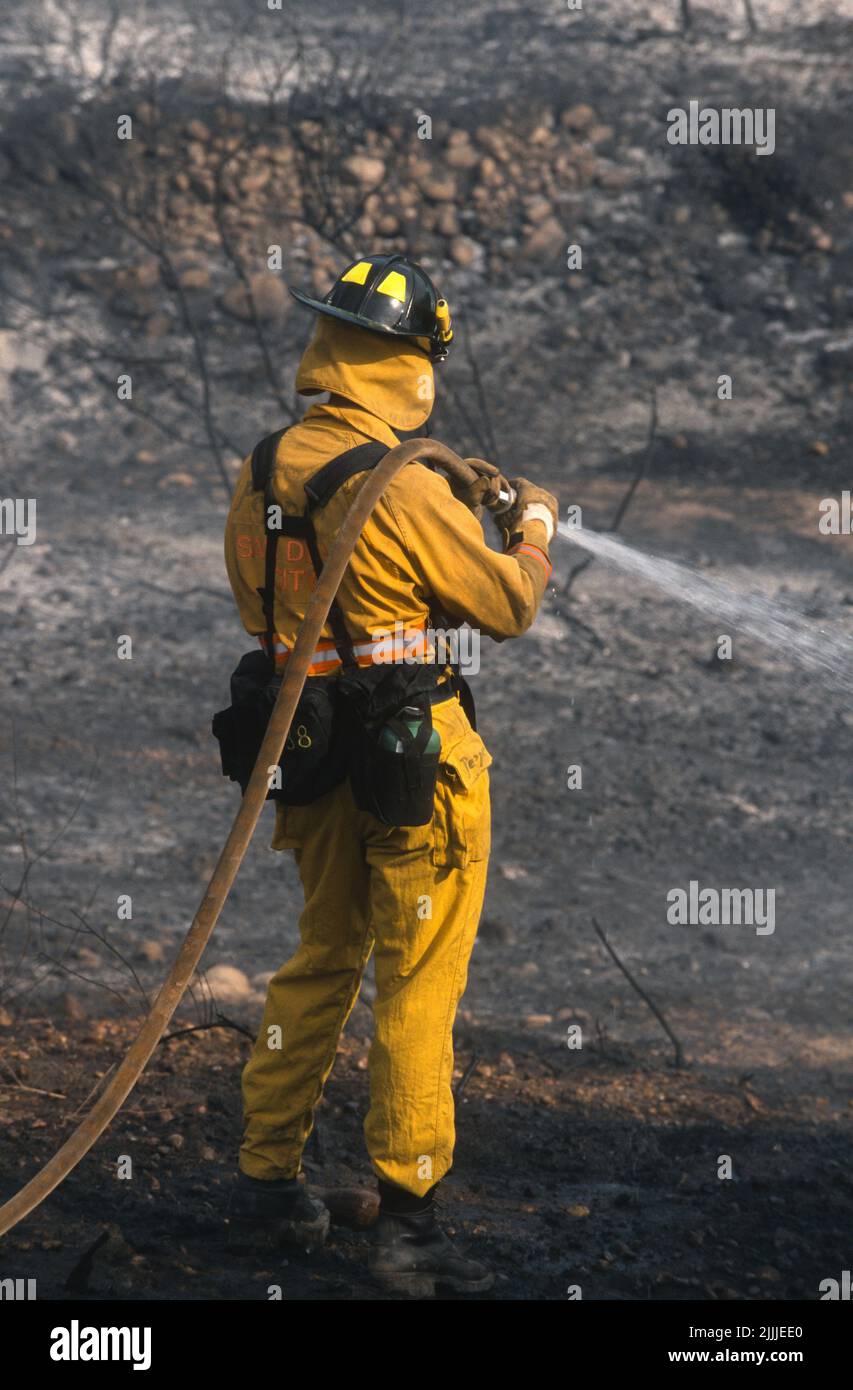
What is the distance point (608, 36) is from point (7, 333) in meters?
6.51

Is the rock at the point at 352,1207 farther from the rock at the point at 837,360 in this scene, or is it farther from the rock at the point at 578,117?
the rock at the point at 578,117

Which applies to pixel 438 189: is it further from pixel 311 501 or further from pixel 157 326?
pixel 311 501

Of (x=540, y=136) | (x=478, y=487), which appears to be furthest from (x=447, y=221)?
(x=478, y=487)

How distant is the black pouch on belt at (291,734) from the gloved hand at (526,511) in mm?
593

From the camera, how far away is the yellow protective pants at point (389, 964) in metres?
3.33

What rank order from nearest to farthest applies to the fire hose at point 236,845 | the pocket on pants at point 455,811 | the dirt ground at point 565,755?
the fire hose at point 236,845 < the pocket on pants at point 455,811 < the dirt ground at point 565,755

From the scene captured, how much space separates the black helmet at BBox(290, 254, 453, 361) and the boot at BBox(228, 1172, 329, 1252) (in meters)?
1.85

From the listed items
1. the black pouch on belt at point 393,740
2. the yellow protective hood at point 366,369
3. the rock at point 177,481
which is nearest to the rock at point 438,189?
the rock at point 177,481

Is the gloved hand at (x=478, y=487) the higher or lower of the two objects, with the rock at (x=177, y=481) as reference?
lower

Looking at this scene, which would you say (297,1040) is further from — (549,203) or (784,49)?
(784,49)

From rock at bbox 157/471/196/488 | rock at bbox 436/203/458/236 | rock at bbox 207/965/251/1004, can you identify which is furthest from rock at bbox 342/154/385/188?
rock at bbox 207/965/251/1004

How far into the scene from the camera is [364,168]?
40.7 ft

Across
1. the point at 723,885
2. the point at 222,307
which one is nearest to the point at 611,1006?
the point at 723,885

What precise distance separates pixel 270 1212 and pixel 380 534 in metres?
1.49
